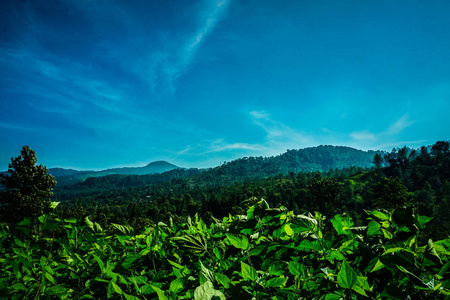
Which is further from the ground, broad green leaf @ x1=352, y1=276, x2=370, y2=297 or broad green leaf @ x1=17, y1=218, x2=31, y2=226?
broad green leaf @ x1=17, y1=218, x2=31, y2=226

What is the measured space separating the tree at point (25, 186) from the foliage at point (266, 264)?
27.8m

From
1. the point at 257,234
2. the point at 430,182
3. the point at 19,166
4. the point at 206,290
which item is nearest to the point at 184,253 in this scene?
the point at 257,234

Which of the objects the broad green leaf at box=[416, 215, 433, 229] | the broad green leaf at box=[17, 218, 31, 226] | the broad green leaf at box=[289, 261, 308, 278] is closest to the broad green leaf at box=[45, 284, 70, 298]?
the broad green leaf at box=[17, 218, 31, 226]

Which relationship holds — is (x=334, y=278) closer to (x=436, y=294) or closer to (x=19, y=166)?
(x=436, y=294)

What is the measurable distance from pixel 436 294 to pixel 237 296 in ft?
2.28

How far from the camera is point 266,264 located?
3.70ft

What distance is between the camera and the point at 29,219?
5.49ft

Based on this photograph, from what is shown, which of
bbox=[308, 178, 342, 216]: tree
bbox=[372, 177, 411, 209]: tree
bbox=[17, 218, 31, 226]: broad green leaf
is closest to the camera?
bbox=[17, 218, 31, 226]: broad green leaf

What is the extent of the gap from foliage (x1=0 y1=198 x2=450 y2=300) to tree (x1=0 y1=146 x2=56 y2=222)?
27823 millimetres

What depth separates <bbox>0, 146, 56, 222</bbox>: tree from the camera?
22.7 meters

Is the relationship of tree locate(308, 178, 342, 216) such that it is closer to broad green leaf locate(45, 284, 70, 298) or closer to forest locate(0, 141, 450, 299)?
forest locate(0, 141, 450, 299)

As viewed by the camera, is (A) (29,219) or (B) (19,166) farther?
(B) (19,166)

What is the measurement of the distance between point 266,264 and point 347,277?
1.48 feet

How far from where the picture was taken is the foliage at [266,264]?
0.82m
